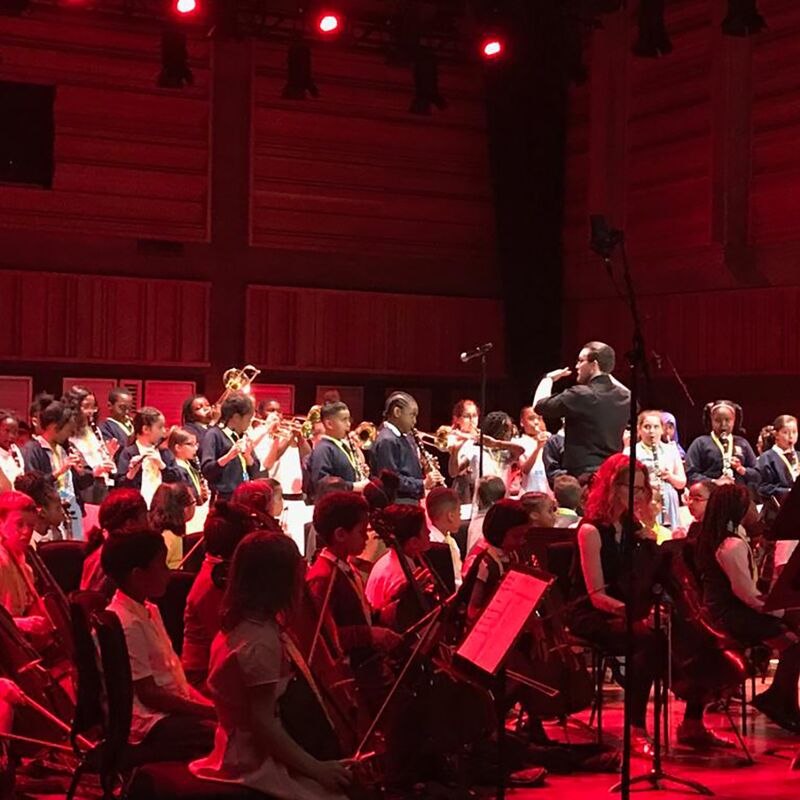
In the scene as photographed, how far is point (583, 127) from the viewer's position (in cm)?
1641

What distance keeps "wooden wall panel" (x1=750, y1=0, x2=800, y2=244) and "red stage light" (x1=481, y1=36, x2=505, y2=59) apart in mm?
2570

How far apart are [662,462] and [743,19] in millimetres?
3983

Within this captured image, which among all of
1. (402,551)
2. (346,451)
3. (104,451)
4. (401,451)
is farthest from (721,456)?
(402,551)

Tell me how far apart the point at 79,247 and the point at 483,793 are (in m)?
10.4

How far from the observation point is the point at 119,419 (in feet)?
40.7

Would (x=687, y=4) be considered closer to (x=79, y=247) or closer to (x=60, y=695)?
(x=79, y=247)

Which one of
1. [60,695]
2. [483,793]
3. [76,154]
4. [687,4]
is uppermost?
[687,4]

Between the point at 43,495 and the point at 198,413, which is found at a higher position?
the point at 198,413

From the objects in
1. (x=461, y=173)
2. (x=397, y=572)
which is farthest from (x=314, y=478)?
(x=461, y=173)

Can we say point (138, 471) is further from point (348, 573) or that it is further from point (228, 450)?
point (348, 573)

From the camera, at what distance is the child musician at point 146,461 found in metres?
10.2

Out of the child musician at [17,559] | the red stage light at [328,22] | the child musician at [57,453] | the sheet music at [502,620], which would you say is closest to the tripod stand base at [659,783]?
the sheet music at [502,620]

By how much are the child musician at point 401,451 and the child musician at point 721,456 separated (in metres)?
2.46

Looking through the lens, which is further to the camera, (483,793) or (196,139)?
(196,139)
